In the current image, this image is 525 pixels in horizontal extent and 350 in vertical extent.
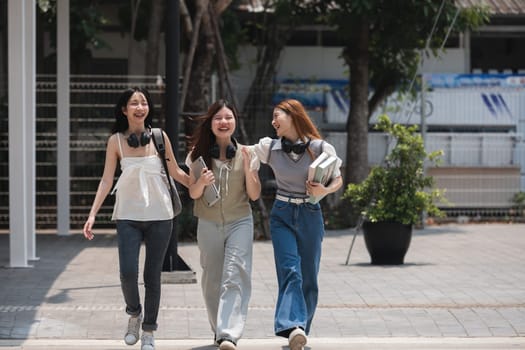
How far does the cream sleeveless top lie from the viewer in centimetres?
749

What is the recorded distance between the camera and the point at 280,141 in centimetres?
786

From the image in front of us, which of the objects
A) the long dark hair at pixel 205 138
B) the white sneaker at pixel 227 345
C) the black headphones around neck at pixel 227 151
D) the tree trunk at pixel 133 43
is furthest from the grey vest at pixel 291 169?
the tree trunk at pixel 133 43

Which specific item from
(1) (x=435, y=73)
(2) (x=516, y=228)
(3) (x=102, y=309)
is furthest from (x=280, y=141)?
(1) (x=435, y=73)

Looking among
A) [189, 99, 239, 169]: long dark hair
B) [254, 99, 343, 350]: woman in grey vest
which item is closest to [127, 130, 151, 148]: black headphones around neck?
[189, 99, 239, 169]: long dark hair

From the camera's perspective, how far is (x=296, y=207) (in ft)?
25.4

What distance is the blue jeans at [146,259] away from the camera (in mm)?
7469

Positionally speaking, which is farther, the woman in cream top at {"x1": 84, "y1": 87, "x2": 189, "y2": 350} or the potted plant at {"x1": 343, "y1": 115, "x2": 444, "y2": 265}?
the potted plant at {"x1": 343, "y1": 115, "x2": 444, "y2": 265}

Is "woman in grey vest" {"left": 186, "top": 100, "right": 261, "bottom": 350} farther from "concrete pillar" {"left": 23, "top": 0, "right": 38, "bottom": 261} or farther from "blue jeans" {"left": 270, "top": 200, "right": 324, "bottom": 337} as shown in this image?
"concrete pillar" {"left": 23, "top": 0, "right": 38, "bottom": 261}

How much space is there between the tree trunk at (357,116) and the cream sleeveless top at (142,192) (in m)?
11.9

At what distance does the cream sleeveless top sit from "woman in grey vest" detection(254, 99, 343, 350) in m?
0.80

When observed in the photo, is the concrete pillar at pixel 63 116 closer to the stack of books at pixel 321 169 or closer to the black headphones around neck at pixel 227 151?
the black headphones around neck at pixel 227 151

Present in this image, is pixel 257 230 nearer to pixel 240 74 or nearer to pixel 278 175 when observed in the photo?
pixel 240 74

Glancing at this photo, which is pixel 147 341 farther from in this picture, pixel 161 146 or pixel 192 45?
pixel 192 45

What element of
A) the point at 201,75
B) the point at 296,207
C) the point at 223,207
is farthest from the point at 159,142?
the point at 201,75
